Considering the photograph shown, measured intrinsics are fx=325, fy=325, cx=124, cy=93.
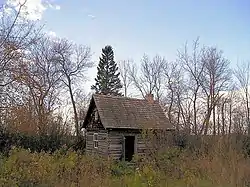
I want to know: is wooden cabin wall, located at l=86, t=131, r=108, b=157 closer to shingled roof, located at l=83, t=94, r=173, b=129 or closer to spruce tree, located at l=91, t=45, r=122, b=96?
shingled roof, located at l=83, t=94, r=173, b=129

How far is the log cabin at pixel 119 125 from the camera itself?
2172 cm

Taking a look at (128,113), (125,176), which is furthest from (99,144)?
(125,176)

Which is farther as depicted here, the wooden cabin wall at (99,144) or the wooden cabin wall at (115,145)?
the wooden cabin wall at (99,144)

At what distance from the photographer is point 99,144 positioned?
22625 millimetres

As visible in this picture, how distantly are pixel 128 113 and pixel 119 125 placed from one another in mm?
1745

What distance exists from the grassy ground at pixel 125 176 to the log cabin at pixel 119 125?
8289 millimetres

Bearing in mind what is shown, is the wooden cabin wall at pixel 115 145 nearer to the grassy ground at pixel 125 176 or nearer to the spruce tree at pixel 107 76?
the grassy ground at pixel 125 176

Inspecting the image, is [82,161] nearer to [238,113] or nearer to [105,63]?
[238,113]

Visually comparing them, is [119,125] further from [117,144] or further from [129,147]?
[129,147]

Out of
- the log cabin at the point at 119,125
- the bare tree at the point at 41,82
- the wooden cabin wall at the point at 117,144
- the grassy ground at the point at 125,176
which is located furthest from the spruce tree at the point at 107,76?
the grassy ground at the point at 125,176

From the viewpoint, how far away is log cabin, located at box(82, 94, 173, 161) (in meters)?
21.7

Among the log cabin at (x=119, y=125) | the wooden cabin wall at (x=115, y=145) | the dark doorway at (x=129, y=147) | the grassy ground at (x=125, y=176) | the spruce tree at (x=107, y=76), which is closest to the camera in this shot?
the grassy ground at (x=125, y=176)

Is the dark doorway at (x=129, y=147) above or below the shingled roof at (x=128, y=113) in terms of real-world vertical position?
below

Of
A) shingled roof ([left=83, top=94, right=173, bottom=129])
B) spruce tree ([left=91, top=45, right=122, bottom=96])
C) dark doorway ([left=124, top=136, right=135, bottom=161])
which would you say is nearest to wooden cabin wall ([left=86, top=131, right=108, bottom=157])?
shingled roof ([left=83, top=94, right=173, bottom=129])
